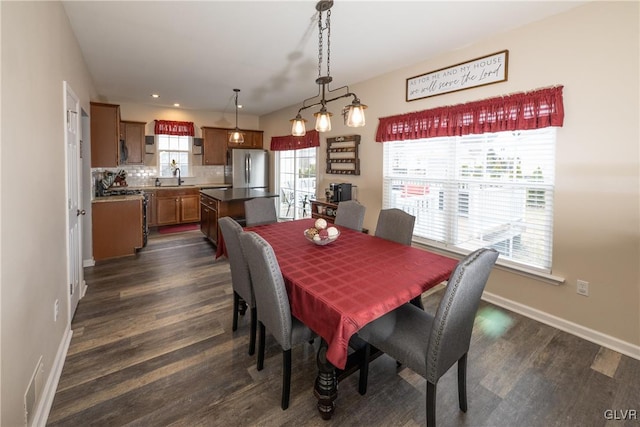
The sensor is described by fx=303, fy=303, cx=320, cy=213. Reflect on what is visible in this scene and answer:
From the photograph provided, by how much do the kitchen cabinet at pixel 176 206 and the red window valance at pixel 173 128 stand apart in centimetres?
126

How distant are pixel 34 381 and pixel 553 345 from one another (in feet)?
11.4

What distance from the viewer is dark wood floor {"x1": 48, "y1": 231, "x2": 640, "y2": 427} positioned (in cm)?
171

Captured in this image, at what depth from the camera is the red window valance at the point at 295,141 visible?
18.0 ft

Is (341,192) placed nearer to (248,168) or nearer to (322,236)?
(322,236)

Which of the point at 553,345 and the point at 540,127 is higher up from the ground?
the point at 540,127

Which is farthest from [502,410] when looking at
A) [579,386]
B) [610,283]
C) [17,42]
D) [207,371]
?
[17,42]

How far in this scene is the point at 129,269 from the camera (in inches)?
157

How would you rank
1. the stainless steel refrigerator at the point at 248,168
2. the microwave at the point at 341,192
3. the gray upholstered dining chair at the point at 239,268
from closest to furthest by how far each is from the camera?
the gray upholstered dining chair at the point at 239,268
the microwave at the point at 341,192
the stainless steel refrigerator at the point at 248,168

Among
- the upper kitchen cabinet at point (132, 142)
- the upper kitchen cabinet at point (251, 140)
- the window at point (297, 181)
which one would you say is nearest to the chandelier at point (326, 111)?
the window at point (297, 181)

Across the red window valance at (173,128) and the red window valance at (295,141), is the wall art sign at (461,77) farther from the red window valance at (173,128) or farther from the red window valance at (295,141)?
the red window valance at (173,128)

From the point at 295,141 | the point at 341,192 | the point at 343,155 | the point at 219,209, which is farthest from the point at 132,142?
the point at 341,192

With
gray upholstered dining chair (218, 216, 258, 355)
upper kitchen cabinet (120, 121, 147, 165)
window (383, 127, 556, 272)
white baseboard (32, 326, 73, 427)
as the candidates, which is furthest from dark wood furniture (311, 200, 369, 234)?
upper kitchen cabinet (120, 121, 147, 165)

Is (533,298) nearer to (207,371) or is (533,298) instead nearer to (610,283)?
(610,283)

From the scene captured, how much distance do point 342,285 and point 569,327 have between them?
229 centimetres
